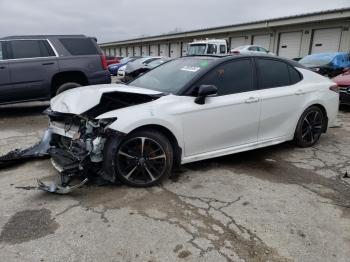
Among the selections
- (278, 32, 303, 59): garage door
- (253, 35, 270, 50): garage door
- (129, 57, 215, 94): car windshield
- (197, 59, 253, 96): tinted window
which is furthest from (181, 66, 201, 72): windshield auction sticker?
(253, 35, 270, 50): garage door

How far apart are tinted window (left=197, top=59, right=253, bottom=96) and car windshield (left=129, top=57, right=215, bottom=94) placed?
0.55 ft

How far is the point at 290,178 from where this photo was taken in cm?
434

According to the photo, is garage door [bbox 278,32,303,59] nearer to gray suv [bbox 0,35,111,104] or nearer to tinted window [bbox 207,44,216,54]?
tinted window [bbox 207,44,216,54]

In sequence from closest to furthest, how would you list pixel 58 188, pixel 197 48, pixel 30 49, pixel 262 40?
pixel 58 188
pixel 30 49
pixel 197 48
pixel 262 40

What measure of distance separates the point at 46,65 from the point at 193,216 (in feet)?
20.5

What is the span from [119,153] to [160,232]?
107cm

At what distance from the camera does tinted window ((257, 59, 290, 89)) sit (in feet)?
15.9

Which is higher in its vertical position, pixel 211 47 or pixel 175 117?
pixel 211 47

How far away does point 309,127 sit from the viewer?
5.50 m

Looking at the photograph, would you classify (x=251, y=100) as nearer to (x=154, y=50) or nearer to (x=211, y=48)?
(x=211, y=48)

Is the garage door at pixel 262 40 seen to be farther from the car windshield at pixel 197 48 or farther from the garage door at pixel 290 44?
the car windshield at pixel 197 48

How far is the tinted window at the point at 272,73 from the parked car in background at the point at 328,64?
8312 millimetres

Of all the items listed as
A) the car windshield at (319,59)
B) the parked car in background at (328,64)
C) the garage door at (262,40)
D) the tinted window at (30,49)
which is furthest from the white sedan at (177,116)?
the garage door at (262,40)

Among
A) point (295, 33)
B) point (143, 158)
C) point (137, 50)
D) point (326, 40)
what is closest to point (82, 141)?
point (143, 158)
